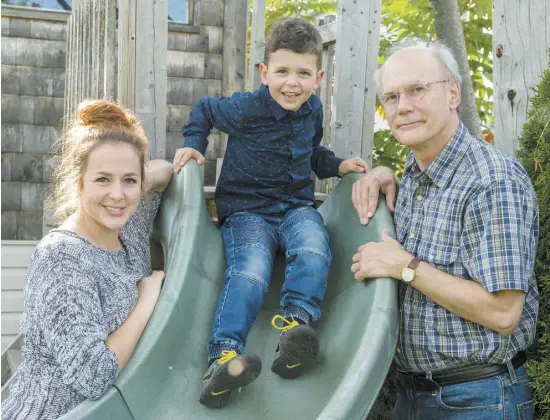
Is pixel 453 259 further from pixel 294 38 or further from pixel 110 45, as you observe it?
pixel 110 45

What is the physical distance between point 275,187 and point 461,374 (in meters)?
1.11

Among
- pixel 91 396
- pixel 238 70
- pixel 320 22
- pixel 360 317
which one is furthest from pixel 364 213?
pixel 238 70

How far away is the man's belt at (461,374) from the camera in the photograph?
228cm

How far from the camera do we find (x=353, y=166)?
3092mm

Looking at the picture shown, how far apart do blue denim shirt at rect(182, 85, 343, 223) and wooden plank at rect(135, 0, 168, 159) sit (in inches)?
10.5

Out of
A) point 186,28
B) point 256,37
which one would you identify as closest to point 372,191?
point 256,37

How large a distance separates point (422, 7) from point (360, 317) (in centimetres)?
283

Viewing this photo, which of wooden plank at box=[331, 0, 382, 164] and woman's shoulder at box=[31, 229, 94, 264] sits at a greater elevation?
wooden plank at box=[331, 0, 382, 164]

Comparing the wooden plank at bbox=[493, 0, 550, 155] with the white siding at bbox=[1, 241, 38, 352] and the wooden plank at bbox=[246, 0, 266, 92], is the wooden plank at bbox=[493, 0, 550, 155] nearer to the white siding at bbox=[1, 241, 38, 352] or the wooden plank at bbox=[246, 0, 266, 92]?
the wooden plank at bbox=[246, 0, 266, 92]

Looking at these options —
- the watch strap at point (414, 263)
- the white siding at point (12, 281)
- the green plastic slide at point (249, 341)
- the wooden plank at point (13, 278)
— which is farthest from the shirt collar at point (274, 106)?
the wooden plank at point (13, 278)

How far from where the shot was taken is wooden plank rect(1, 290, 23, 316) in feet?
22.0

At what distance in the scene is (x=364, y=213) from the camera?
281 cm

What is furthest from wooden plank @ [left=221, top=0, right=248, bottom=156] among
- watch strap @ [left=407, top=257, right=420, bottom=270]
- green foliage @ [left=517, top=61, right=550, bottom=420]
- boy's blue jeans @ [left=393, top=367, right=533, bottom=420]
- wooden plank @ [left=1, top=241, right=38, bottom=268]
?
boy's blue jeans @ [left=393, top=367, right=533, bottom=420]

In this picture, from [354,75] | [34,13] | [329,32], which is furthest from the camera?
[34,13]
